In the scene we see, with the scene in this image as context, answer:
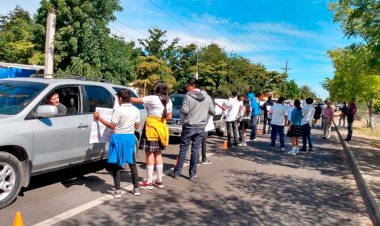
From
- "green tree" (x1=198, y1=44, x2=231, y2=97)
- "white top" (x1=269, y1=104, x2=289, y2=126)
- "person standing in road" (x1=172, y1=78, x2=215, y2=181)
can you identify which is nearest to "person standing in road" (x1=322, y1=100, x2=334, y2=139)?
"white top" (x1=269, y1=104, x2=289, y2=126)

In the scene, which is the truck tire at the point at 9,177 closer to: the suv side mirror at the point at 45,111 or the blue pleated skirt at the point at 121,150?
the suv side mirror at the point at 45,111

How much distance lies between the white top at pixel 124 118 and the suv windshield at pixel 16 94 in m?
1.26

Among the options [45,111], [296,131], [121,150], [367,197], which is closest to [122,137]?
[121,150]

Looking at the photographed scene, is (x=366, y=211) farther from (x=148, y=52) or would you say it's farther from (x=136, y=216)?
(x=148, y=52)

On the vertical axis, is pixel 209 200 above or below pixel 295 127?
below

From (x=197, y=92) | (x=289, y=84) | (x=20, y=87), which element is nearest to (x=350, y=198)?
(x=197, y=92)

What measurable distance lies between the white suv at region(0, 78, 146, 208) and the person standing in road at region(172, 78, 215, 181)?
4.91 feet

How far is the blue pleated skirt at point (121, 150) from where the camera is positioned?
5.94 metres

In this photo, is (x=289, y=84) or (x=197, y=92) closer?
(x=197, y=92)

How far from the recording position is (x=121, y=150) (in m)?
5.98

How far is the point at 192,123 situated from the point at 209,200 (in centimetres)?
179

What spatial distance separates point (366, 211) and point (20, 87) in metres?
6.00

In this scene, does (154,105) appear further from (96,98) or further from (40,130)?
(40,130)

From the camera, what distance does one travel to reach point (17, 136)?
17.2ft
